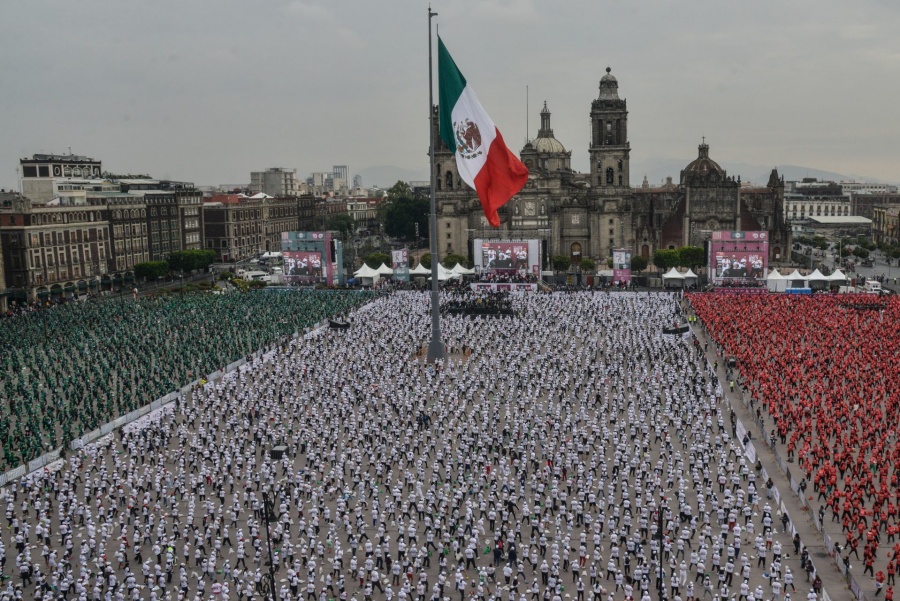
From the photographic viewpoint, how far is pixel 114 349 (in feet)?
146

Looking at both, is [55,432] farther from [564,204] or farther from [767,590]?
[564,204]

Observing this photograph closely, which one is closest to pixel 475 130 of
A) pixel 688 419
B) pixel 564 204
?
pixel 688 419

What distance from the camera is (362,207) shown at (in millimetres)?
147250

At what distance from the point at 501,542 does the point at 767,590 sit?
19.2 feet

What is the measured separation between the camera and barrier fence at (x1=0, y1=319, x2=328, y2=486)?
2623 centimetres

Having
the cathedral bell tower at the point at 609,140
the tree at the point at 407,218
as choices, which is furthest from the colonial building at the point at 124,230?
the cathedral bell tower at the point at 609,140

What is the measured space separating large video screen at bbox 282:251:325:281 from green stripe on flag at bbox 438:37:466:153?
33867 millimetres

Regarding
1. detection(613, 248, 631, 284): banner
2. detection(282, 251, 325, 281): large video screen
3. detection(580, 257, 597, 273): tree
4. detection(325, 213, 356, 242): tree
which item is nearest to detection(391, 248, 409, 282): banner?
detection(282, 251, 325, 281): large video screen

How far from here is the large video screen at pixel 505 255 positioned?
65.1 metres

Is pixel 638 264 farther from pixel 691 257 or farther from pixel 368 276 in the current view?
pixel 368 276

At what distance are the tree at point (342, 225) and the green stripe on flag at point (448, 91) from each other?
83.3 metres

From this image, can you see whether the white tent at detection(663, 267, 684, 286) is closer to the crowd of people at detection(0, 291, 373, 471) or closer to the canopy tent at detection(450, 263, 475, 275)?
the canopy tent at detection(450, 263, 475, 275)

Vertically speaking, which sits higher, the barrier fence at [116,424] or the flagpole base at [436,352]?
the flagpole base at [436,352]

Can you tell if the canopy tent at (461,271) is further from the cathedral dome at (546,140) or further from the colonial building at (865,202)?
the colonial building at (865,202)
